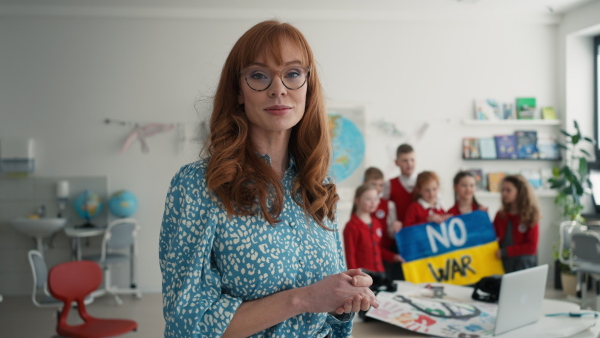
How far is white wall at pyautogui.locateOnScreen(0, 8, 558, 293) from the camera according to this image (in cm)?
663

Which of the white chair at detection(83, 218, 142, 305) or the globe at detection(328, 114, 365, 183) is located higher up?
the globe at detection(328, 114, 365, 183)

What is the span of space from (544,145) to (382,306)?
497 cm

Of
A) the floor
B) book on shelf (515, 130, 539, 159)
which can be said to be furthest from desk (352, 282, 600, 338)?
book on shelf (515, 130, 539, 159)

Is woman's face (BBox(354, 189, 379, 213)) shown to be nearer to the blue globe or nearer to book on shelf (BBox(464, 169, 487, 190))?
book on shelf (BBox(464, 169, 487, 190))

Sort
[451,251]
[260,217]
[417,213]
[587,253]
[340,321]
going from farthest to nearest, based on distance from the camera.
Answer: [587,253] → [417,213] → [451,251] → [340,321] → [260,217]

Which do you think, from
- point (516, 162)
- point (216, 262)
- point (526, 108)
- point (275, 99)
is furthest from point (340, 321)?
point (526, 108)

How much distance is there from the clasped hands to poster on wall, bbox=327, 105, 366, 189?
566 centimetres

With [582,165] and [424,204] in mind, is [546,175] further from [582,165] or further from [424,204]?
[424,204]

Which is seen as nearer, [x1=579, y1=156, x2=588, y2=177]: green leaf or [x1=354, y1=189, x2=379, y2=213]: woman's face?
[x1=354, y1=189, x2=379, y2=213]: woman's face

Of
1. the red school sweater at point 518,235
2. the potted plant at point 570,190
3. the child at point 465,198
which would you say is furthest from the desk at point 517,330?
the potted plant at point 570,190

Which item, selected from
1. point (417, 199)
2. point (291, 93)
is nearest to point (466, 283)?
point (417, 199)

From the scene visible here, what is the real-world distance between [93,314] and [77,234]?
0.92 m

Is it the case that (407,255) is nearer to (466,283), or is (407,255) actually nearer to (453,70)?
(466,283)

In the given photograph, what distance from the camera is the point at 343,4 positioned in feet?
21.5
